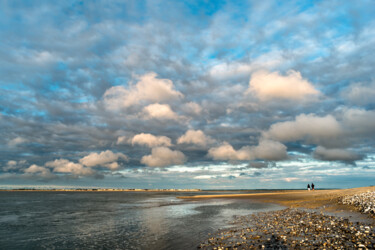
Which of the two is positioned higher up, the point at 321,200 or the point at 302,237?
the point at 302,237

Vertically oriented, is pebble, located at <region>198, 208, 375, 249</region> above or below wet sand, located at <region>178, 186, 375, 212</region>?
above

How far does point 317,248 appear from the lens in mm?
14508

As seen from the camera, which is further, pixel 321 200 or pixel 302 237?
pixel 321 200

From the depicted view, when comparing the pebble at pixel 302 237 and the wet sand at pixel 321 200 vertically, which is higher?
the pebble at pixel 302 237

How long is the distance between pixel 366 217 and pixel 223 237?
14.4 m

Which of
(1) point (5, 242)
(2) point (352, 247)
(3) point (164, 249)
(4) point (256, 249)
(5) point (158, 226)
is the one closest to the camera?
(2) point (352, 247)

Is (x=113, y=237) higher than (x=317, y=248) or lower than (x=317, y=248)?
lower

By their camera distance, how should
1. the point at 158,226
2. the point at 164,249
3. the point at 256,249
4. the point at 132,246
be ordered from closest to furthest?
the point at 256,249 → the point at 164,249 → the point at 132,246 → the point at 158,226

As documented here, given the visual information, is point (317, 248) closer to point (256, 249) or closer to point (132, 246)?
point (256, 249)

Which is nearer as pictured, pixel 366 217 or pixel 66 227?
pixel 366 217

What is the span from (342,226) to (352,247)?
6.52m

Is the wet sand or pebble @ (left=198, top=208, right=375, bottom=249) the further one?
the wet sand

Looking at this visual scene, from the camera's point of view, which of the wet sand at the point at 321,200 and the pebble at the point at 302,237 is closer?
the pebble at the point at 302,237

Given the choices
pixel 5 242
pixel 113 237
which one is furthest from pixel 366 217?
pixel 5 242
